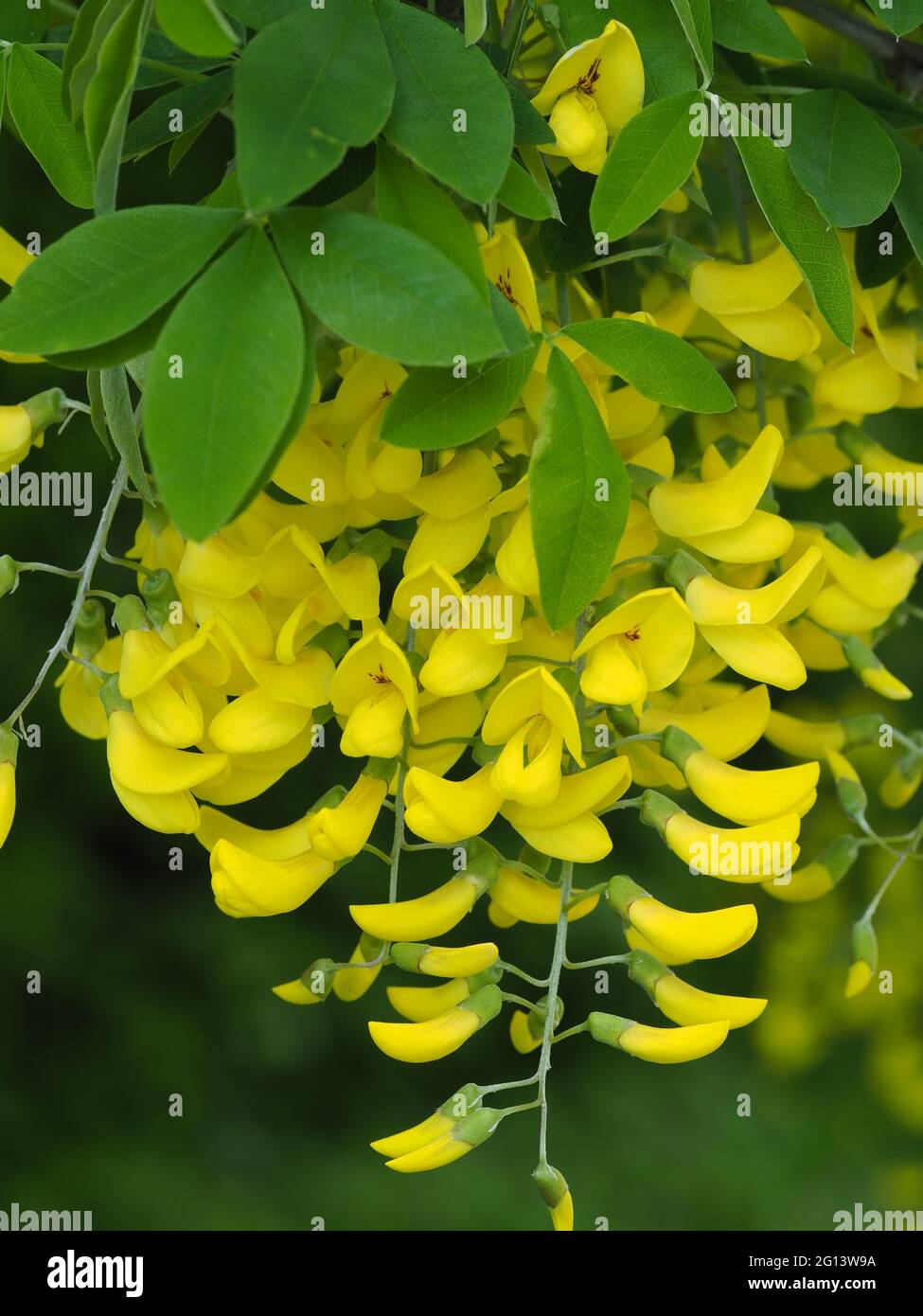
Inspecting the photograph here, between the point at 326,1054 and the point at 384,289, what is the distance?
1220mm

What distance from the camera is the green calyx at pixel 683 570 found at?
507mm

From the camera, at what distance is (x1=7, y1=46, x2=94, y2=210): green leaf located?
1.62 feet

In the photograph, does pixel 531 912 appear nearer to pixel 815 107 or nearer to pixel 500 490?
pixel 500 490

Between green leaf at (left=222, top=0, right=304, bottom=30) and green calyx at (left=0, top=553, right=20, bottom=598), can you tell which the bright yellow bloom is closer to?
green calyx at (left=0, top=553, right=20, bottom=598)

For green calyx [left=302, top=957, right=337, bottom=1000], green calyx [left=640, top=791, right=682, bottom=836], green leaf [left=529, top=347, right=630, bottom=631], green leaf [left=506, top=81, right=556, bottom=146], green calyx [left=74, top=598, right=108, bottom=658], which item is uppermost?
green leaf [left=506, top=81, right=556, bottom=146]

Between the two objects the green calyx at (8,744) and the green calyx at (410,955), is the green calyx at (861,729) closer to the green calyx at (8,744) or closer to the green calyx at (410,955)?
the green calyx at (410,955)

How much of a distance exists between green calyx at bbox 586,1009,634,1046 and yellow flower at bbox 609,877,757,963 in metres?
0.03

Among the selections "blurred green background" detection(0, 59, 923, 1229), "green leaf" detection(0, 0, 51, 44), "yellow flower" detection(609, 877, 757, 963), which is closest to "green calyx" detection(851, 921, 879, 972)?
"yellow flower" detection(609, 877, 757, 963)

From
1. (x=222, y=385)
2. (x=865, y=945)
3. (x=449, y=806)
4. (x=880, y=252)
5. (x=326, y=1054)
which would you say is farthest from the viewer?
(x=326, y=1054)

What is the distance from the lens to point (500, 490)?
489 mm

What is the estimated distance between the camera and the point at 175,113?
49 centimetres

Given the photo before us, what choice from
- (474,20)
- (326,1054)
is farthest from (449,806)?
(326,1054)

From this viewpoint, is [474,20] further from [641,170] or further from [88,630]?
[88,630]
